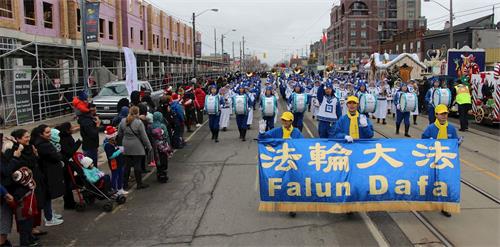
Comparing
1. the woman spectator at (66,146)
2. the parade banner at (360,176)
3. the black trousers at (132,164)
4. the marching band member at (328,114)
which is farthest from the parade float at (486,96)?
the woman spectator at (66,146)

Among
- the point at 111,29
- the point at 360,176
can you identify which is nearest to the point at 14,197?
the point at 360,176

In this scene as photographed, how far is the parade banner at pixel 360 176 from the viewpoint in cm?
655

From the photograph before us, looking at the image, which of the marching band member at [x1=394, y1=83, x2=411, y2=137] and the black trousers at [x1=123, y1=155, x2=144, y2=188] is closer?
the black trousers at [x1=123, y1=155, x2=144, y2=188]

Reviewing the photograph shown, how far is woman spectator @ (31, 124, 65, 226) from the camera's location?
6.31 meters

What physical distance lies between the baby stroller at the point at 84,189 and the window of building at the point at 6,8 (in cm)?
1806

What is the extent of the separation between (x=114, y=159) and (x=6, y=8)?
61.4ft

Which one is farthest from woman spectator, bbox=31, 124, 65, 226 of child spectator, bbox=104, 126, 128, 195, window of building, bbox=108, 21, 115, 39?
window of building, bbox=108, 21, 115, 39

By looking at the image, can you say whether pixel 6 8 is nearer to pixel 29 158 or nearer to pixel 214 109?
pixel 214 109

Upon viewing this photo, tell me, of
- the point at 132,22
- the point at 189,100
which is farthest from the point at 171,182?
the point at 132,22

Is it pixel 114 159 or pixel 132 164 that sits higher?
pixel 114 159

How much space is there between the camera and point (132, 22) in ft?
145

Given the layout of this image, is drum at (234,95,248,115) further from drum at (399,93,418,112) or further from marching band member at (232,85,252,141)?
drum at (399,93,418,112)

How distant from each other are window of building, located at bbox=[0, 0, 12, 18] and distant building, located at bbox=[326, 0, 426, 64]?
10568cm

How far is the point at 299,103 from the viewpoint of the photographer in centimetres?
1417
